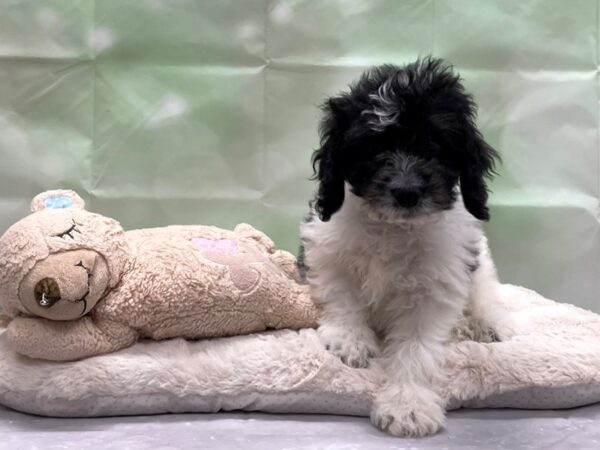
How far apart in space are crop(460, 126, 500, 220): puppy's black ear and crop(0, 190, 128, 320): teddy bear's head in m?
1.18

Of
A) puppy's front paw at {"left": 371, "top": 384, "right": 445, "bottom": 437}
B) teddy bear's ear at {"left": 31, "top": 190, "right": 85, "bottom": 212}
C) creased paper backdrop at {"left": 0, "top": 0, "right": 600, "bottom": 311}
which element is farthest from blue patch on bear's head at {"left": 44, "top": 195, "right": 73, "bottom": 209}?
puppy's front paw at {"left": 371, "top": 384, "right": 445, "bottom": 437}

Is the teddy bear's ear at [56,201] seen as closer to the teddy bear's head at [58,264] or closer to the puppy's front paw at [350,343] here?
the teddy bear's head at [58,264]

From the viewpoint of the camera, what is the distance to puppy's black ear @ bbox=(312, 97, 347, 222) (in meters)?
2.15

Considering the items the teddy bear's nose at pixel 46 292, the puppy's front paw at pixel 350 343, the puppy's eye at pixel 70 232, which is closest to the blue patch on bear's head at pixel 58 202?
the puppy's eye at pixel 70 232

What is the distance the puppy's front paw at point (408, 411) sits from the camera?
1.88 meters

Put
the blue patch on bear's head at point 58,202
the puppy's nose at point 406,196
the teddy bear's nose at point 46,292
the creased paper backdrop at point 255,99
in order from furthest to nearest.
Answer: the creased paper backdrop at point 255,99 → the blue patch on bear's head at point 58,202 → the puppy's nose at point 406,196 → the teddy bear's nose at point 46,292

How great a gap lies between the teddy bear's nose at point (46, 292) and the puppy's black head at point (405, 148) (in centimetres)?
90

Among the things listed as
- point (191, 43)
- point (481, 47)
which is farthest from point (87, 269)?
point (481, 47)

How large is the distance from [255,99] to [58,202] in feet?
3.93

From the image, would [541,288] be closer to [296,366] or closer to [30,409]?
[296,366]

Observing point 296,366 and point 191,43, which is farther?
point 191,43

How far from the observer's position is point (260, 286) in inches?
87.6

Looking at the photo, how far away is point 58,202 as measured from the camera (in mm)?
2240

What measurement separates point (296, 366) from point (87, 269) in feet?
2.40
